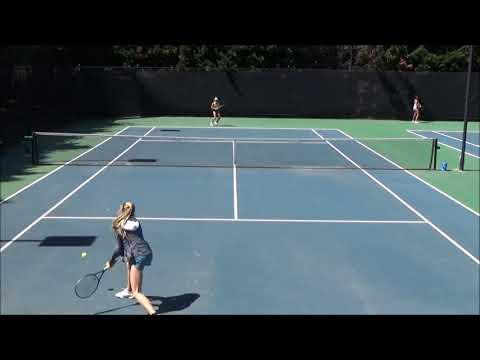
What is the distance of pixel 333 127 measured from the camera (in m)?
27.6

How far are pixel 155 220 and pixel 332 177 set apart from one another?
250 inches

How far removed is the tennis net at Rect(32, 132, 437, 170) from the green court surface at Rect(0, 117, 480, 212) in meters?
0.42

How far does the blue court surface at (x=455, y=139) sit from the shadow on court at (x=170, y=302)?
15.2 metres

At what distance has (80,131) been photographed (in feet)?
81.9

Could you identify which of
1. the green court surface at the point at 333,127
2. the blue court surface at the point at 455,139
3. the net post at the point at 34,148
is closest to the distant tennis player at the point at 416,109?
the green court surface at the point at 333,127

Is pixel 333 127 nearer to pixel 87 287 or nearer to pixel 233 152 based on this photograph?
pixel 233 152

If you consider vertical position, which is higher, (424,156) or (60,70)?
(60,70)

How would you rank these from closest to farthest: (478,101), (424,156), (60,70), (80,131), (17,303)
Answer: (17,303) < (424,156) < (80,131) < (60,70) < (478,101)

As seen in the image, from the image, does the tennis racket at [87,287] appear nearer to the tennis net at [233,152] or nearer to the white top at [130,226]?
the white top at [130,226]

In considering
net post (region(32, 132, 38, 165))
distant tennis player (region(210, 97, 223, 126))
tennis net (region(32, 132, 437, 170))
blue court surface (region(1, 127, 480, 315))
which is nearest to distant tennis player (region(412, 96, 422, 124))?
tennis net (region(32, 132, 437, 170))

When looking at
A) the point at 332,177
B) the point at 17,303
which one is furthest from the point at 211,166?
the point at 17,303

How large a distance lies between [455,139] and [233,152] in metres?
10.6

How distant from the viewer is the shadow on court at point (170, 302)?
6911 millimetres
